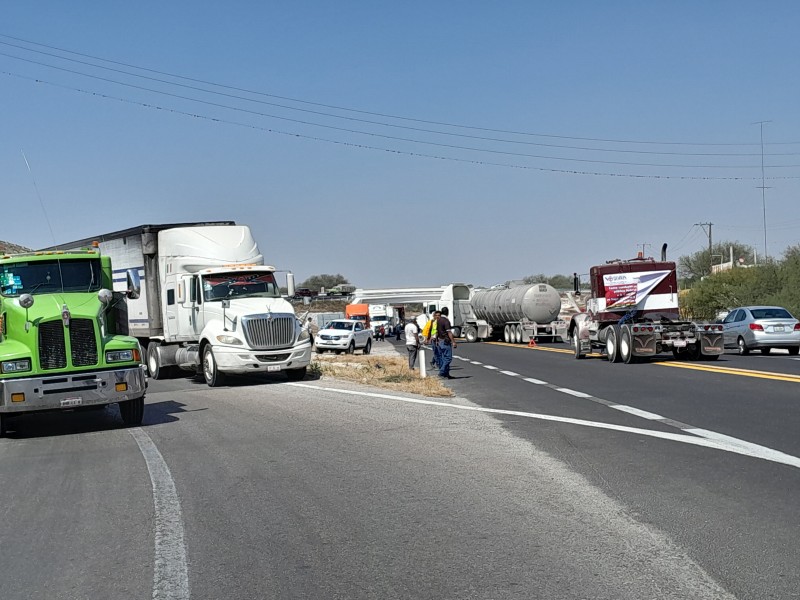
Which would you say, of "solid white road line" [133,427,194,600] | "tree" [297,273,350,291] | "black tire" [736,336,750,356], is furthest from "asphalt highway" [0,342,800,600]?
"tree" [297,273,350,291]

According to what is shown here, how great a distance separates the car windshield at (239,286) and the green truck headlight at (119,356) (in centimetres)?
867

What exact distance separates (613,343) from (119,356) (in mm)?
18255

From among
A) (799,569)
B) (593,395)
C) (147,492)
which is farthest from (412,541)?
(593,395)

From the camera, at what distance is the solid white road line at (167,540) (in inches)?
224

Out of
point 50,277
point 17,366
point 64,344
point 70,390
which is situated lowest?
point 70,390

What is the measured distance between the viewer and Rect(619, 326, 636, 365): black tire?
27266 millimetres

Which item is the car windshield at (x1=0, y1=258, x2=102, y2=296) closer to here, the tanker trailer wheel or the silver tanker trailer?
the tanker trailer wheel

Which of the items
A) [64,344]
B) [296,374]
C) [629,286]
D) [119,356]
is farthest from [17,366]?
[629,286]

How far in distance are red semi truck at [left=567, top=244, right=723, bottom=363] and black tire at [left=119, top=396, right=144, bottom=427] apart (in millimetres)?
16784

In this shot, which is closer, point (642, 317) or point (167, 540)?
point (167, 540)

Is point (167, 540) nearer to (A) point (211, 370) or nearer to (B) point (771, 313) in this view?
(A) point (211, 370)

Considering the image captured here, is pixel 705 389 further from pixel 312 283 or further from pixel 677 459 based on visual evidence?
pixel 312 283

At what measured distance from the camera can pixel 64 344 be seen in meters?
14.1

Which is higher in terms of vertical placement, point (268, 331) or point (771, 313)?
point (268, 331)
